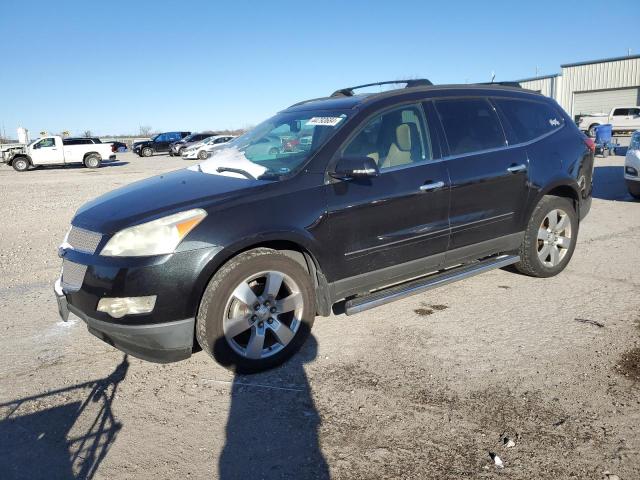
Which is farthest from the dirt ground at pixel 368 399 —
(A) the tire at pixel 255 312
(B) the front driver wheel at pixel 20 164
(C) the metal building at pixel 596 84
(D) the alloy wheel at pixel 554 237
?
(C) the metal building at pixel 596 84

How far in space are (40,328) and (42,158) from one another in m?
26.0

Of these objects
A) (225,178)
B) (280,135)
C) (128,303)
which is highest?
(280,135)

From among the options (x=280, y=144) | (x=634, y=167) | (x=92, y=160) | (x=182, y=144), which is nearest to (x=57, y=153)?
(x=92, y=160)

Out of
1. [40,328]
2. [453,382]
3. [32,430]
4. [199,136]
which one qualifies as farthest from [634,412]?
[199,136]

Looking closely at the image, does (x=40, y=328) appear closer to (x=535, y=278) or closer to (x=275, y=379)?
(x=275, y=379)

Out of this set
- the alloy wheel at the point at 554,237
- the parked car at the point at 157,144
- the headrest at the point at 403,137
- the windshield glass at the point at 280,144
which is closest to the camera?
the windshield glass at the point at 280,144

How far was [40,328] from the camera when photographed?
423 centimetres

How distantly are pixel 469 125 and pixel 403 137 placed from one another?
29.8 inches

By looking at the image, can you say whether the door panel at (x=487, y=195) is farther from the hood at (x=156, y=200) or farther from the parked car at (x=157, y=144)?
the parked car at (x=157, y=144)

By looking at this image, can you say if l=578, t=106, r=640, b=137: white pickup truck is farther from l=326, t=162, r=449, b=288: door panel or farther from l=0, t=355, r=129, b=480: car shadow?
l=0, t=355, r=129, b=480: car shadow

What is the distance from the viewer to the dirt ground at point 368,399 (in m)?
2.48

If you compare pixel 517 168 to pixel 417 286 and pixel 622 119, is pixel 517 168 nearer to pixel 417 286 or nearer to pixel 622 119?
pixel 417 286

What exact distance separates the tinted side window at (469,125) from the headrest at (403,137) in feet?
1.20

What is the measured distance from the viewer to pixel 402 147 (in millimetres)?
4043
